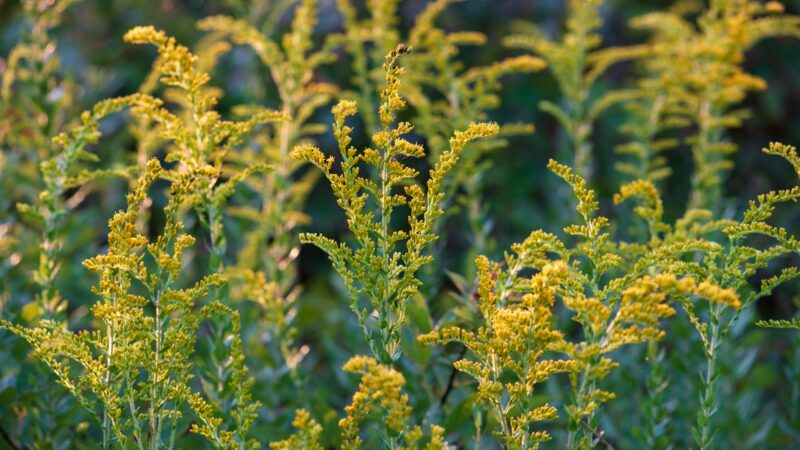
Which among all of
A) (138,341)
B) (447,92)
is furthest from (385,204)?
(447,92)

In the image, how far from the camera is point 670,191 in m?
5.34

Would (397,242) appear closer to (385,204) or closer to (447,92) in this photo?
(447,92)

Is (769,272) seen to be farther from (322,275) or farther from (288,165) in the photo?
(288,165)

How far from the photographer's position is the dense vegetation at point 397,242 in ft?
5.67

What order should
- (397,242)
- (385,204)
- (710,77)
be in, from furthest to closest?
1. (397,242)
2. (710,77)
3. (385,204)

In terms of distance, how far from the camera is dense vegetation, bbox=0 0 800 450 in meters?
1.73

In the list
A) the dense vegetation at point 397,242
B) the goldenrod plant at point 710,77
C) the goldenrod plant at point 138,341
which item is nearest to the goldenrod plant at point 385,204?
the dense vegetation at point 397,242

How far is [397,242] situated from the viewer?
10.5 ft

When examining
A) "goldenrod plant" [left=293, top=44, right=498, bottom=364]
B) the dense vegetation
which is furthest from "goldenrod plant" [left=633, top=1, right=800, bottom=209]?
"goldenrod plant" [left=293, top=44, right=498, bottom=364]

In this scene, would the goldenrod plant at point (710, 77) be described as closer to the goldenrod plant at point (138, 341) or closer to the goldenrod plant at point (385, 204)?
the goldenrod plant at point (385, 204)

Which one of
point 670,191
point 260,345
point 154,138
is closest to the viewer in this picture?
point 260,345

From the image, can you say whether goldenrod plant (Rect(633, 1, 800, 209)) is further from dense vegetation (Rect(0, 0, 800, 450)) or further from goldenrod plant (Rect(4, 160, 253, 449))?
goldenrod plant (Rect(4, 160, 253, 449))

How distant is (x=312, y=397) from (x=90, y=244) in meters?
1.52

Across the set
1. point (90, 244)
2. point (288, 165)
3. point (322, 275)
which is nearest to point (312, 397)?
point (288, 165)
